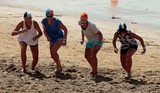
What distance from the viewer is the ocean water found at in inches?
892

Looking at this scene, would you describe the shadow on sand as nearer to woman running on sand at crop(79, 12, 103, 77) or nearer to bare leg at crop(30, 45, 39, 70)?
woman running on sand at crop(79, 12, 103, 77)

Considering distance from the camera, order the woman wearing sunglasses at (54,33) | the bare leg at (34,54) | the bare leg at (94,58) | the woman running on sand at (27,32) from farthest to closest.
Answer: the bare leg at (34,54) → the woman wearing sunglasses at (54,33) → the woman running on sand at (27,32) → the bare leg at (94,58)

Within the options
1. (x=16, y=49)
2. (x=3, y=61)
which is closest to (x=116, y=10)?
(x=16, y=49)

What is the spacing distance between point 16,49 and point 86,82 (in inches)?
171

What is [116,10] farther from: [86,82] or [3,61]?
[86,82]

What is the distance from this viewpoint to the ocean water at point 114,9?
74.3ft

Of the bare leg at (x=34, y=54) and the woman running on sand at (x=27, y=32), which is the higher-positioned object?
the woman running on sand at (x=27, y=32)

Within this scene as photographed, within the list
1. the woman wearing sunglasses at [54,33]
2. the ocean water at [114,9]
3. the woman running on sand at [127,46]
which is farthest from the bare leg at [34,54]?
the ocean water at [114,9]

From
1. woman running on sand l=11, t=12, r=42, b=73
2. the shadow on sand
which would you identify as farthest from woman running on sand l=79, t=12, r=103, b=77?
woman running on sand l=11, t=12, r=42, b=73

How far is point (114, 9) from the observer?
86.2ft

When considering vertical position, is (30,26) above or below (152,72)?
above

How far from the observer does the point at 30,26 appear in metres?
9.62

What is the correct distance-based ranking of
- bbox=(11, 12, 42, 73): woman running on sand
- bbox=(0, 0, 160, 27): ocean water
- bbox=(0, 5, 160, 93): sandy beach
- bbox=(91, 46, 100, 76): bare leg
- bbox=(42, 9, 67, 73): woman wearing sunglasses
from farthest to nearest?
bbox=(0, 0, 160, 27): ocean water
bbox=(42, 9, 67, 73): woman wearing sunglasses
bbox=(11, 12, 42, 73): woman running on sand
bbox=(91, 46, 100, 76): bare leg
bbox=(0, 5, 160, 93): sandy beach

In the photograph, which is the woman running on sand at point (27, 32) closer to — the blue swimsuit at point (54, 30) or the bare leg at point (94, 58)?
the blue swimsuit at point (54, 30)
